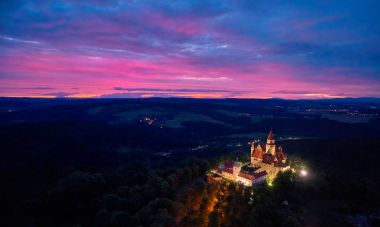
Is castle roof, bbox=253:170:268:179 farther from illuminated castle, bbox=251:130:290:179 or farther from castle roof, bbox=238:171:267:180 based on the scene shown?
illuminated castle, bbox=251:130:290:179

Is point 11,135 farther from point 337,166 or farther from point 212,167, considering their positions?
point 337,166

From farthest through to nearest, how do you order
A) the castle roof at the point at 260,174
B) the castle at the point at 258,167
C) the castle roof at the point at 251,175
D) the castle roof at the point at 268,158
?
the castle roof at the point at 268,158, the castle at the point at 258,167, the castle roof at the point at 260,174, the castle roof at the point at 251,175

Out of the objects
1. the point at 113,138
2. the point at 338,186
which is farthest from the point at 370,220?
the point at 113,138

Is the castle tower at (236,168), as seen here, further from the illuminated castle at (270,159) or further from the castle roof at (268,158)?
the castle roof at (268,158)

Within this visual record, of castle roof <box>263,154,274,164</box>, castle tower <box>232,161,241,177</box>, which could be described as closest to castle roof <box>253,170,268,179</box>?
castle roof <box>263,154,274,164</box>

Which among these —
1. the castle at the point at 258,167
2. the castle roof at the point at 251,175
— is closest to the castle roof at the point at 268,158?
the castle at the point at 258,167

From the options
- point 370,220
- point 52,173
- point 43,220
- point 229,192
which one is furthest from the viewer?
point 52,173

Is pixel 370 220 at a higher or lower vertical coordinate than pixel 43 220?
higher

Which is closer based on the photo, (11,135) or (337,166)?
(337,166)

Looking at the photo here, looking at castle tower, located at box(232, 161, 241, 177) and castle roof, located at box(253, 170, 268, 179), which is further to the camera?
castle tower, located at box(232, 161, 241, 177)
